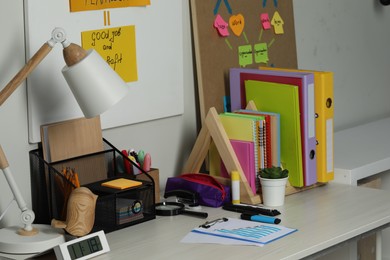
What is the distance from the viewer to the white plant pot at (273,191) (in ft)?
7.13

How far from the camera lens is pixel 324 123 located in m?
2.33

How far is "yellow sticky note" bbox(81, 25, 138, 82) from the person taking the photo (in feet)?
6.89

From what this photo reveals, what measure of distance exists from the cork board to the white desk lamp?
614 millimetres

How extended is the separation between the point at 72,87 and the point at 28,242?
37 centimetres

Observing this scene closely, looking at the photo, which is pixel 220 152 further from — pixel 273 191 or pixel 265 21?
pixel 265 21

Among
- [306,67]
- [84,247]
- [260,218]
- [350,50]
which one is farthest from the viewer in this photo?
[350,50]

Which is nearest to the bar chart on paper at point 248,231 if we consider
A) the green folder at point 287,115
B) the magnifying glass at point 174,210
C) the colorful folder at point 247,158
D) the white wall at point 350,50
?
the magnifying glass at point 174,210

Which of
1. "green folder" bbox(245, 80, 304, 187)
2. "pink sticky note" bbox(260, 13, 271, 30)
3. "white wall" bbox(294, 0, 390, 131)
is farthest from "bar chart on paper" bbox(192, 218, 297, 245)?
"white wall" bbox(294, 0, 390, 131)

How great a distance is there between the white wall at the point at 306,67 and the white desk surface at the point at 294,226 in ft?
0.94

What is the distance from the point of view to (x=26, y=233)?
1.85 m

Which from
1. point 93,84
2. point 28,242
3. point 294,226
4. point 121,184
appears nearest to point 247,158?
point 294,226

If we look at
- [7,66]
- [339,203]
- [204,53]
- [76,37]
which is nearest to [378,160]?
[339,203]

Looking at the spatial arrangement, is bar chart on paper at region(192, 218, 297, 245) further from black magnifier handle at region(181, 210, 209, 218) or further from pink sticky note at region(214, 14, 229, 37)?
pink sticky note at region(214, 14, 229, 37)

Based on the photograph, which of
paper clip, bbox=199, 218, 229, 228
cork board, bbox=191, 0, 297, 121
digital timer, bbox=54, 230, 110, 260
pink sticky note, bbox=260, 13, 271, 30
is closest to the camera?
digital timer, bbox=54, 230, 110, 260
